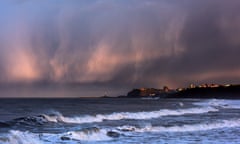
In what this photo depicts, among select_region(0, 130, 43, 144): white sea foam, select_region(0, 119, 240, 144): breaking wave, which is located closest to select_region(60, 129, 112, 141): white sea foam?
select_region(0, 119, 240, 144): breaking wave

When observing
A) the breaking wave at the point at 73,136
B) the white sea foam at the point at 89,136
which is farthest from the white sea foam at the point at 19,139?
the white sea foam at the point at 89,136

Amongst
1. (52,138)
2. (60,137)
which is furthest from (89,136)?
(52,138)

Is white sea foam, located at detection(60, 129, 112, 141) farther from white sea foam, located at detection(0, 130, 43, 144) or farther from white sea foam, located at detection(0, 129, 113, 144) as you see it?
white sea foam, located at detection(0, 130, 43, 144)

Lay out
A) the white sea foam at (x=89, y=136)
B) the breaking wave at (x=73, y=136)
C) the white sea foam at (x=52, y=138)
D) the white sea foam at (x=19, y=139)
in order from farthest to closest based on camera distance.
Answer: the white sea foam at (x=89, y=136) → the breaking wave at (x=73, y=136) → the white sea foam at (x=52, y=138) → the white sea foam at (x=19, y=139)

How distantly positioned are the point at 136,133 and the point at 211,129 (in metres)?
4.97

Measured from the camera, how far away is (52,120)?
37312 mm

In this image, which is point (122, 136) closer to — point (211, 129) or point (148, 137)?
point (148, 137)

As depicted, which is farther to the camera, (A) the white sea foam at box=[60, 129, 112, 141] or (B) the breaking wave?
(A) the white sea foam at box=[60, 129, 112, 141]

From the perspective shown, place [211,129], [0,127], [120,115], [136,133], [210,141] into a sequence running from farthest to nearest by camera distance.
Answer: [120,115] < [0,127] < [211,129] < [136,133] < [210,141]

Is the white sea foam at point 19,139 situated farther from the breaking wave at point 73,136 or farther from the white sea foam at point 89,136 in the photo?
the white sea foam at point 89,136

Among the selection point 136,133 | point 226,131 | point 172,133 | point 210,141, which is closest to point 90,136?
point 136,133

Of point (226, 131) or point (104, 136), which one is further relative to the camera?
point (226, 131)

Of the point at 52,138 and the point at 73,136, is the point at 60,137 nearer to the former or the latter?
the point at 52,138

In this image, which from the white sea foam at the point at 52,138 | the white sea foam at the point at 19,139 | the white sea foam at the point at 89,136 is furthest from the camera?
the white sea foam at the point at 89,136
